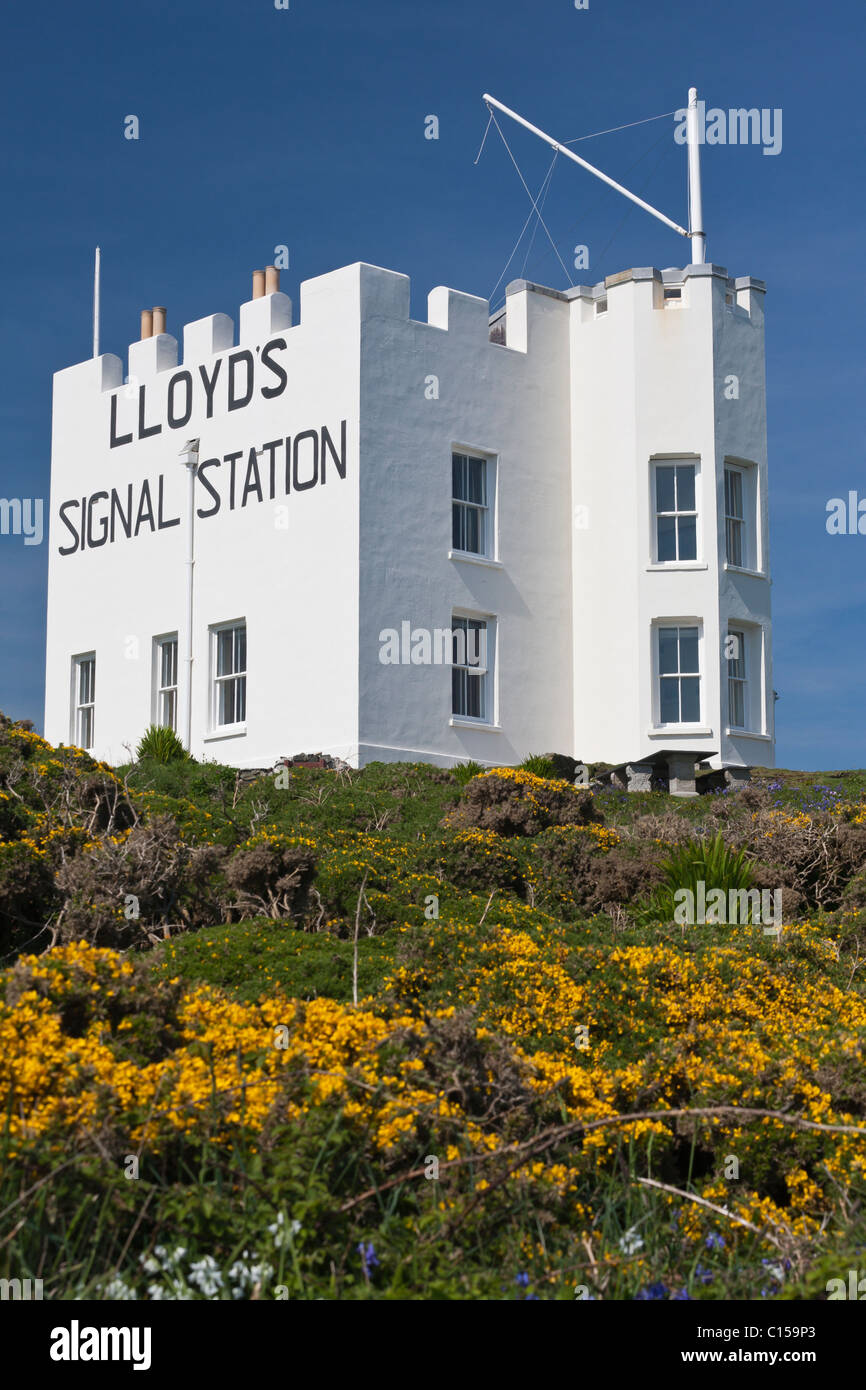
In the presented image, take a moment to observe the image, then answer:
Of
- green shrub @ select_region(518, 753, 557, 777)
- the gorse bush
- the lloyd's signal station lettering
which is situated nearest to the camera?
green shrub @ select_region(518, 753, 557, 777)

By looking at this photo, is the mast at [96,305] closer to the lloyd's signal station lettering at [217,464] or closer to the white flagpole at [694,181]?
the lloyd's signal station lettering at [217,464]

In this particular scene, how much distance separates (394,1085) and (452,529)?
17745 millimetres

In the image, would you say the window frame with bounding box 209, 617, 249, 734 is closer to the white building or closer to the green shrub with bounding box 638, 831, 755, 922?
the white building

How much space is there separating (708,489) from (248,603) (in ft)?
24.6

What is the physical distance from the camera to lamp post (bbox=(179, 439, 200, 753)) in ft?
81.0

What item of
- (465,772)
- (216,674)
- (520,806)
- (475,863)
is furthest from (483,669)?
(475,863)

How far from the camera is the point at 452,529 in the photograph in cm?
2383

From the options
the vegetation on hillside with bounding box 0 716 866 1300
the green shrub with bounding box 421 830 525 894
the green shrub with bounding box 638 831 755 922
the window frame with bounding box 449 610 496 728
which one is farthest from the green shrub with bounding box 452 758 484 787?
the vegetation on hillside with bounding box 0 716 866 1300

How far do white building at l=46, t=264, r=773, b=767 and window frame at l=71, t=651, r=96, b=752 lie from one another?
1.45 feet

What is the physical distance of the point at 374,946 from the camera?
9781mm

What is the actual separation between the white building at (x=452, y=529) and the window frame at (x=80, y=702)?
17.4 inches

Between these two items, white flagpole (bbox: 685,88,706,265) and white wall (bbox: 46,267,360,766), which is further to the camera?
white flagpole (bbox: 685,88,706,265)

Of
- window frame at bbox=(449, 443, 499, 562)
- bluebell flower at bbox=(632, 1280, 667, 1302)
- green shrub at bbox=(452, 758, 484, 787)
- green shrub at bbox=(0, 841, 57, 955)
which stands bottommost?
bluebell flower at bbox=(632, 1280, 667, 1302)
